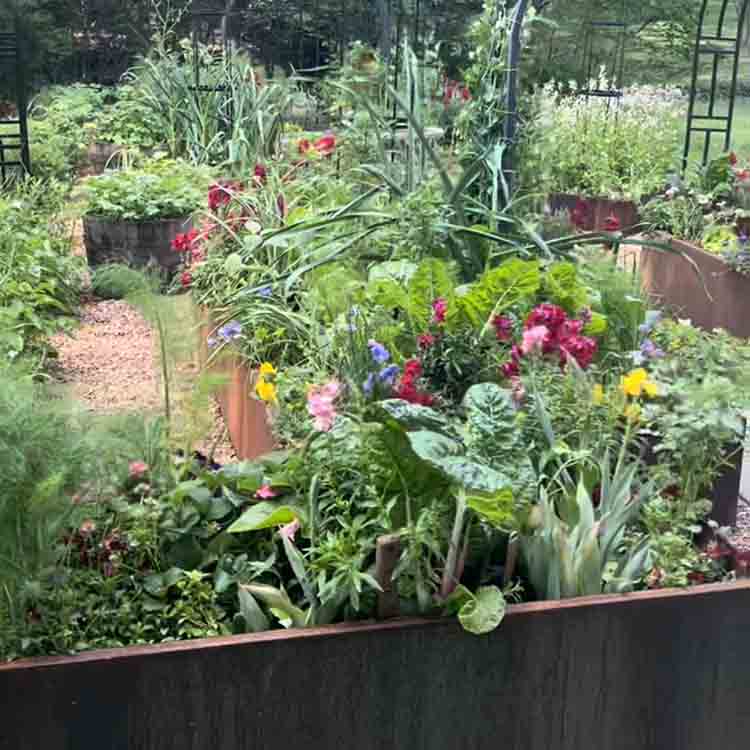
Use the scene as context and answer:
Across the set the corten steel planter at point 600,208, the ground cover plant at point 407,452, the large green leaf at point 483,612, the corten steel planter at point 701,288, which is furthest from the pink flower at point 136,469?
the corten steel planter at point 600,208

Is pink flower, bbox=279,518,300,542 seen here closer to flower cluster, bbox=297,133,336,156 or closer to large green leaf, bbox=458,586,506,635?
large green leaf, bbox=458,586,506,635

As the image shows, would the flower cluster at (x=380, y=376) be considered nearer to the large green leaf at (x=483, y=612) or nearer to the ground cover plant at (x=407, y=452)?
the ground cover plant at (x=407, y=452)

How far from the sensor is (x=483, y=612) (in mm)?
1870

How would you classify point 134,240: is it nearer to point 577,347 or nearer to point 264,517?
point 577,347

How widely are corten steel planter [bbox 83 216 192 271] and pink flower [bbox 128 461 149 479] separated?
3.76 meters

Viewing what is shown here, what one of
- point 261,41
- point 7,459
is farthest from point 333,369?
point 261,41

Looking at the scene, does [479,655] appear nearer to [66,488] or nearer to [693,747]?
[693,747]

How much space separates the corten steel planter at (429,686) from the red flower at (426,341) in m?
0.80

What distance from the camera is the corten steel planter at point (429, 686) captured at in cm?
180

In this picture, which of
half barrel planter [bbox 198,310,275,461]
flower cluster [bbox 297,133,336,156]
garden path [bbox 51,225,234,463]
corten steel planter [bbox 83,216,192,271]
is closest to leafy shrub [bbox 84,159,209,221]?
corten steel planter [bbox 83,216,192,271]

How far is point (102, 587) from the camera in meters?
1.98

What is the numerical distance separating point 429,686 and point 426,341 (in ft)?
2.95

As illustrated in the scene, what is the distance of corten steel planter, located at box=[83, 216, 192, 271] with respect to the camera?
229 inches

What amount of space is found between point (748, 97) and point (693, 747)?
20102 mm
